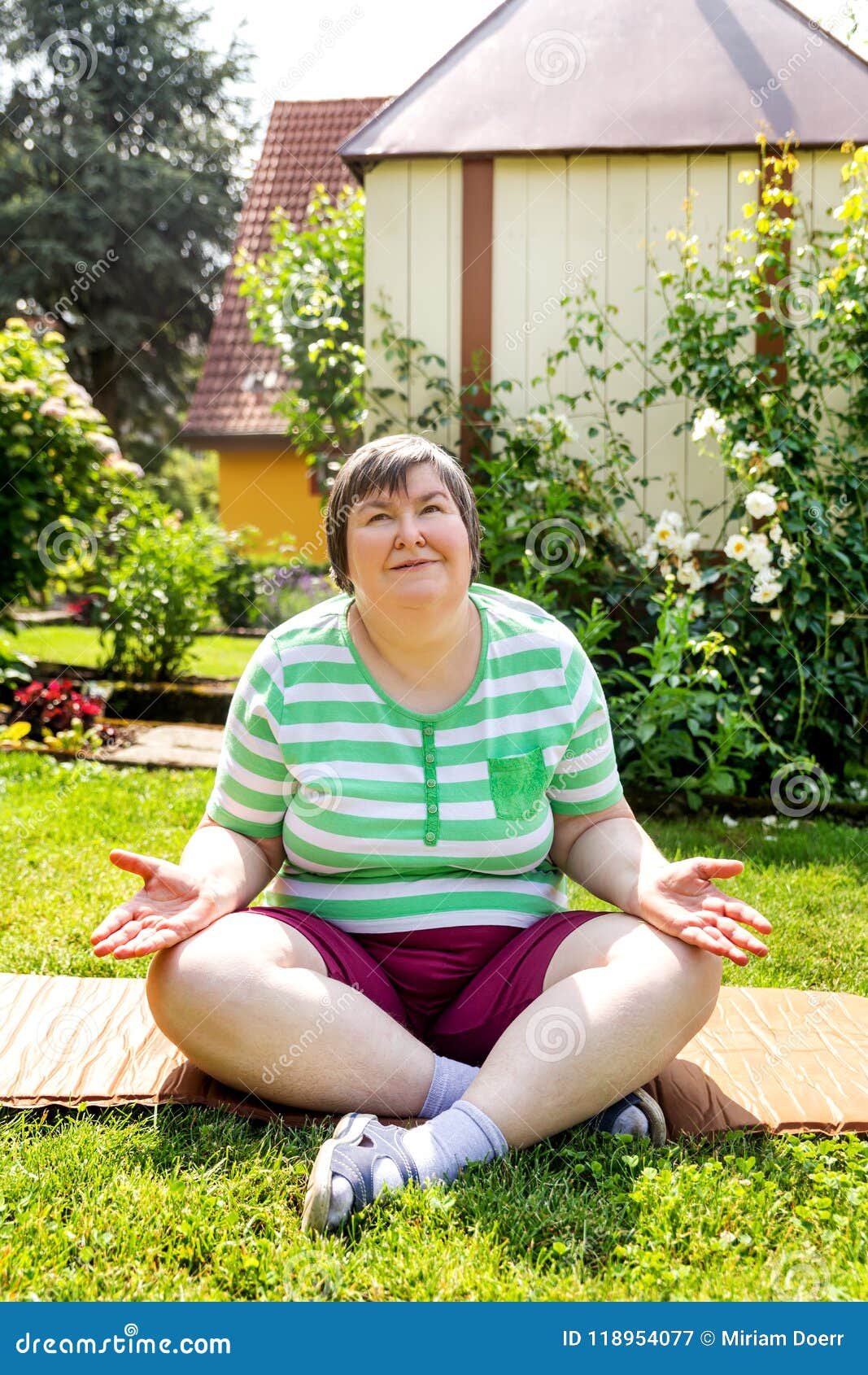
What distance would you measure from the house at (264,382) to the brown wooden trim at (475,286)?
278 inches

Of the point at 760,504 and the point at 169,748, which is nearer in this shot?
the point at 760,504

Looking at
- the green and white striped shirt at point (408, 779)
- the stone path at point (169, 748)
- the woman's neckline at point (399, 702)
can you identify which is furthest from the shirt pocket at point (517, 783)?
the stone path at point (169, 748)

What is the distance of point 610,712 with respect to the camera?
3955mm

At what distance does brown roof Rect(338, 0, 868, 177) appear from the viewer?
4.32 metres

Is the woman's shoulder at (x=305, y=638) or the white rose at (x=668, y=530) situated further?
the white rose at (x=668, y=530)

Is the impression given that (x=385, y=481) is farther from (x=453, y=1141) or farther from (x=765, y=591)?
(x=765, y=591)

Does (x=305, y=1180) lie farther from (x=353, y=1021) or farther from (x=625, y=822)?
(x=625, y=822)

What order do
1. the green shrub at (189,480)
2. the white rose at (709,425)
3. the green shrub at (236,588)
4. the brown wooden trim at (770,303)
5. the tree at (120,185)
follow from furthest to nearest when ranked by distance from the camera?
1. the green shrub at (189,480)
2. the tree at (120,185)
3. the green shrub at (236,588)
4. the brown wooden trim at (770,303)
5. the white rose at (709,425)

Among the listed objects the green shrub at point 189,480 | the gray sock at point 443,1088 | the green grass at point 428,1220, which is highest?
the green shrub at point 189,480

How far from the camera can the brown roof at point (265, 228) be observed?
12.1 metres

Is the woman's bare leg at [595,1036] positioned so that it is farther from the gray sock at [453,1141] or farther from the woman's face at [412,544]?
the woman's face at [412,544]

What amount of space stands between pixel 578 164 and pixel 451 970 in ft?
12.1

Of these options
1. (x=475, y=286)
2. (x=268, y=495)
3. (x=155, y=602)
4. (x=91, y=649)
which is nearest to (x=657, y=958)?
(x=475, y=286)

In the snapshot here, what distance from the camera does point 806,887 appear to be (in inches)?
122
